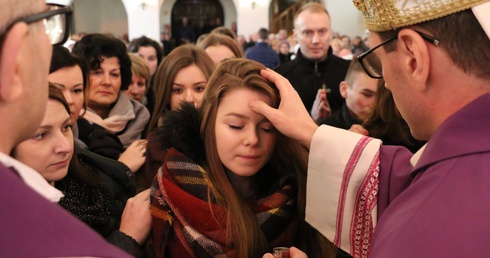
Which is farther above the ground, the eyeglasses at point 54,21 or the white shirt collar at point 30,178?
the eyeglasses at point 54,21

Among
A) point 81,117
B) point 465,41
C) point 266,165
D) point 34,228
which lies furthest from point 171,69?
point 34,228

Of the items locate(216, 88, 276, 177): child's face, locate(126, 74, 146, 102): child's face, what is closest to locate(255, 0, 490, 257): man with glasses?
locate(216, 88, 276, 177): child's face

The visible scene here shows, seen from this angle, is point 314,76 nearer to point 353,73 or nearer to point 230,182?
point 353,73

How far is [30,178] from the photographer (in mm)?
914

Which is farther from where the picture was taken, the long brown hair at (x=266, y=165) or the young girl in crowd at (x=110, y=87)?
the young girl in crowd at (x=110, y=87)

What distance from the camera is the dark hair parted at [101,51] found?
3.46 m

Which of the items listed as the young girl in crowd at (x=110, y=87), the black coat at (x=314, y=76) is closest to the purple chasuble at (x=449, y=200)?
the young girl in crowd at (x=110, y=87)

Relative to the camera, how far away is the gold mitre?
1.23 meters

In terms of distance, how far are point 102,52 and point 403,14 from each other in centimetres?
253

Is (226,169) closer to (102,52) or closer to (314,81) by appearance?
(102,52)

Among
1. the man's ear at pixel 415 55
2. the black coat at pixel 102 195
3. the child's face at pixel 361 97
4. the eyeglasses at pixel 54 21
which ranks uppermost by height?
the eyeglasses at pixel 54 21

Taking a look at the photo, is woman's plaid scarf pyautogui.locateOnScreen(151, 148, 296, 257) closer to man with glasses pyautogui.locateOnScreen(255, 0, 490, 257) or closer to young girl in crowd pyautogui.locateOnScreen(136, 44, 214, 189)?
man with glasses pyautogui.locateOnScreen(255, 0, 490, 257)

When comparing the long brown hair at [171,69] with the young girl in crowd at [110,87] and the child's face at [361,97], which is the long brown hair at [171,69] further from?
the child's face at [361,97]

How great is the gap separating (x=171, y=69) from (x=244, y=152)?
4.53 feet
